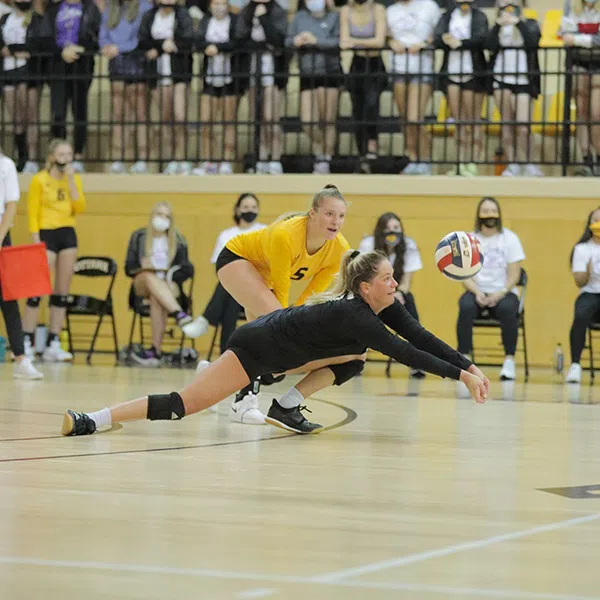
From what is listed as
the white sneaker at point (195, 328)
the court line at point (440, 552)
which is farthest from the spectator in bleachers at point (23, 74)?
the court line at point (440, 552)

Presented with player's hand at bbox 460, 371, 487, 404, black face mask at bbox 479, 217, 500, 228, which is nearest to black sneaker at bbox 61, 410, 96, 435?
player's hand at bbox 460, 371, 487, 404

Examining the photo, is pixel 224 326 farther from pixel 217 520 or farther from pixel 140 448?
pixel 217 520

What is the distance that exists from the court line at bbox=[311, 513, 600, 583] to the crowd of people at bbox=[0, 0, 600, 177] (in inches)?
398

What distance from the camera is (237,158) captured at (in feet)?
51.2

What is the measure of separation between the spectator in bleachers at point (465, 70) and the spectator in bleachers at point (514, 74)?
16 centimetres

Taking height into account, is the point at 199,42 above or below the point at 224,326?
above

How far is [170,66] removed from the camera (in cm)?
1550

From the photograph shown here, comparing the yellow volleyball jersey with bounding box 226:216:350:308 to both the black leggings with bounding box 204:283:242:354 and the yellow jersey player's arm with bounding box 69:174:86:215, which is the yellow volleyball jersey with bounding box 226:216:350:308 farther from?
the yellow jersey player's arm with bounding box 69:174:86:215

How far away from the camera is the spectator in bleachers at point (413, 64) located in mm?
14562

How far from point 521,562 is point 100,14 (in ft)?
42.8

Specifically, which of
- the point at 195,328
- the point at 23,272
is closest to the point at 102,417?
the point at 23,272

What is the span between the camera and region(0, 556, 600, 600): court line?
3.38 meters

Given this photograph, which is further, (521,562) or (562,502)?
(562,502)

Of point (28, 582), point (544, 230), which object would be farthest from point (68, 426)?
point (544, 230)
